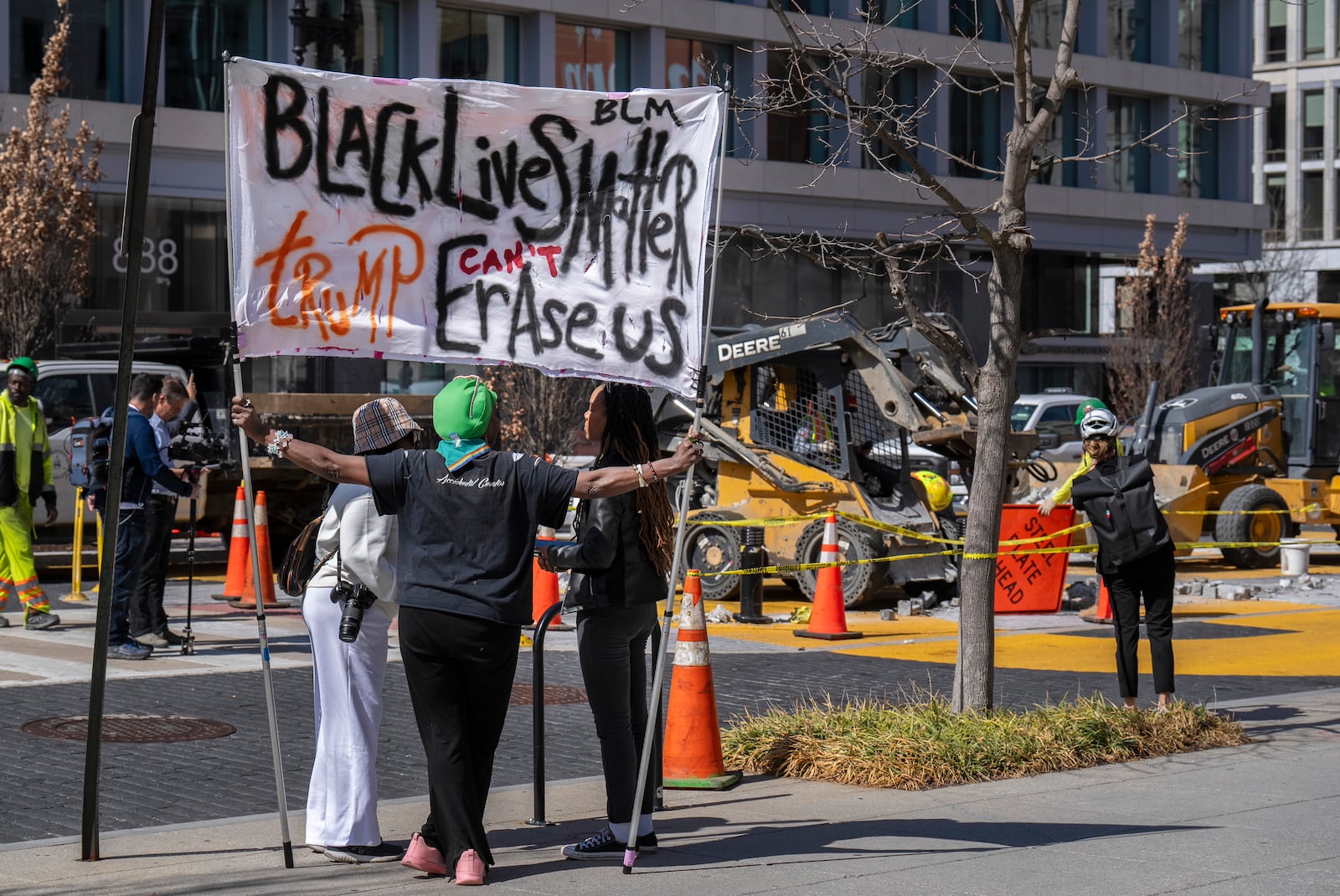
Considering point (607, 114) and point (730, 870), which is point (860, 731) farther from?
point (607, 114)

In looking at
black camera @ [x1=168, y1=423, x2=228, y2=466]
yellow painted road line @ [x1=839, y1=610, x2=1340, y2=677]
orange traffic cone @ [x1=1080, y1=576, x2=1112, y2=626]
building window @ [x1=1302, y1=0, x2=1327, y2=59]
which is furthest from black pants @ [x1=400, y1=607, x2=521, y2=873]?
building window @ [x1=1302, y1=0, x2=1327, y2=59]

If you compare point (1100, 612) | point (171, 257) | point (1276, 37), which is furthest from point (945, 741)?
point (1276, 37)

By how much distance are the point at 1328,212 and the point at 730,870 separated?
69.5m

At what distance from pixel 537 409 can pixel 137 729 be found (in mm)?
19392

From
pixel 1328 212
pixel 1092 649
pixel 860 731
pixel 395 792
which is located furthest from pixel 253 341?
pixel 1328 212

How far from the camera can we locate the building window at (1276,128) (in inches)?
2810

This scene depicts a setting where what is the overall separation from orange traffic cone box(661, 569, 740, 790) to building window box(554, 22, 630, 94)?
30.5 meters

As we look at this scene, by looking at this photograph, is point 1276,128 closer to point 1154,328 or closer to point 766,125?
point 1154,328

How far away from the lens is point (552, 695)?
10.9m

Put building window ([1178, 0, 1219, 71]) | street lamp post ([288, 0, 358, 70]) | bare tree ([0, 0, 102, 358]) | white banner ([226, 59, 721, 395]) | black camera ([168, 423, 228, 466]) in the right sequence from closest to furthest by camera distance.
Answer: white banner ([226, 59, 721, 395]) < black camera ([168, 423, 228, 466]) < street lamp post ([288, 0, 358, 70]) < bare tree ([0, 0, 102, 358]) < building window ([1178, 0, 1219, 71])

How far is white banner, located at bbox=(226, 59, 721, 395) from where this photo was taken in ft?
22.0

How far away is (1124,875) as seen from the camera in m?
6.41

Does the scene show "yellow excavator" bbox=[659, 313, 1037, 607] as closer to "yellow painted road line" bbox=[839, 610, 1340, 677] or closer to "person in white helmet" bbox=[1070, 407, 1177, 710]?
"yellow painted road line" bbox=[839, 610, 1340, 677]

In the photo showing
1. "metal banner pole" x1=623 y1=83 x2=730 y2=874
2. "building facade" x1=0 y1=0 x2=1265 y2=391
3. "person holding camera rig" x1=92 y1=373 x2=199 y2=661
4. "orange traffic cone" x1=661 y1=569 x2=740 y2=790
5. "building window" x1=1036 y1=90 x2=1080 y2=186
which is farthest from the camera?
"building window" x1=1036 y1=90 x2=1080 y2=186
